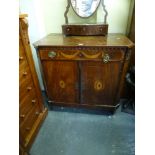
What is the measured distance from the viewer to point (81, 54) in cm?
154

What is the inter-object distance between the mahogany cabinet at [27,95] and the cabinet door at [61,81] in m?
0.15

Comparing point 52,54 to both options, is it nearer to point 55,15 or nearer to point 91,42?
point 91,42

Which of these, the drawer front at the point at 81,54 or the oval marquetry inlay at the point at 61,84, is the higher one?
the drawer front at the point at 81,54

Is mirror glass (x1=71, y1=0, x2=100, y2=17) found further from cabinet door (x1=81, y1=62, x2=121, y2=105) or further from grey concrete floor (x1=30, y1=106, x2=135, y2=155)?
grey concrete floor (x1=30, y1=106, x2=135, y2=155)

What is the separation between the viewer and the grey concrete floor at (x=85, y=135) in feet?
5.04

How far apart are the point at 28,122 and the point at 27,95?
11.2 inches

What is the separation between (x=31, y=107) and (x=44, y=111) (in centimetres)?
31

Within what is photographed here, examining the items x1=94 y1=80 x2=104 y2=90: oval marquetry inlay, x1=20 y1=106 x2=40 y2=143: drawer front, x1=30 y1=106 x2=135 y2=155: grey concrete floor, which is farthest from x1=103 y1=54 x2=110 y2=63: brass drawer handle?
x1=20 y1=106 x2=40 y2=143: drawer front

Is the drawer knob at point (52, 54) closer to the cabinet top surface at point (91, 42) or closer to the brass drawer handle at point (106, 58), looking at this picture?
the cabinet top surface at point (91, 42)

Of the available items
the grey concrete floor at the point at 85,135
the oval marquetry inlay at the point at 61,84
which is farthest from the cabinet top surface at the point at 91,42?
the grey concrete floor at the point at 85,135

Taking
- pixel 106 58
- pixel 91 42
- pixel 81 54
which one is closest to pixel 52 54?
pixel 81 54

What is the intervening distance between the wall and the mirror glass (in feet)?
0.29
